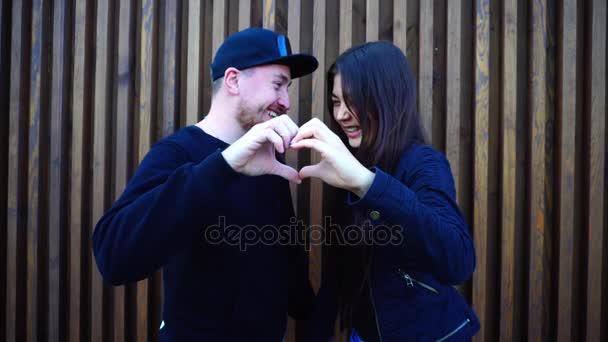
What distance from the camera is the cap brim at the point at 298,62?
138cm

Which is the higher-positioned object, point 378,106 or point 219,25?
point 219,25

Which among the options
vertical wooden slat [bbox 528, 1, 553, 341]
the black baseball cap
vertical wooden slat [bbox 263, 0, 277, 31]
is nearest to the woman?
the black baseball cap

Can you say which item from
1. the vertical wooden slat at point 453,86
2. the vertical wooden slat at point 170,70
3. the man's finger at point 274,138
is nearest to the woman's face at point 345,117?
the man's finger at point 274,138

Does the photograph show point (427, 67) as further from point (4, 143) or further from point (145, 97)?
point (4, 143)

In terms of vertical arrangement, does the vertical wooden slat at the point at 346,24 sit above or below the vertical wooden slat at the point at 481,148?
above

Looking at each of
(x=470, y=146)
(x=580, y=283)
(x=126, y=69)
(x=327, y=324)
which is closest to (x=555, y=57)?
(x=470, y=146)

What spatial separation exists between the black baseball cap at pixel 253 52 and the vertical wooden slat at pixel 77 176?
4.56ft

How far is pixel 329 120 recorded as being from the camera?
202 centimetres

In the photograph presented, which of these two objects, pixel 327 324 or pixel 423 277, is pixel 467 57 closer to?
pixel 423 277

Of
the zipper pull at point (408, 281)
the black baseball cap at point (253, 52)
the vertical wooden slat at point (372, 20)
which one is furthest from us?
the vertical wooden slat at point (372, 20)

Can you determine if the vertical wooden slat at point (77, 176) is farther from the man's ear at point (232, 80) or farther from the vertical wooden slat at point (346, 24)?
the vertical wooden slat at point (346, 24)

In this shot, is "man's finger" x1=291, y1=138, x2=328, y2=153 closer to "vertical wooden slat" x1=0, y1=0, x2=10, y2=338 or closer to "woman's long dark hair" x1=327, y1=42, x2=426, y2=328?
"woman's long dark hair" x1=327, y1=42, x2=426, y2=328

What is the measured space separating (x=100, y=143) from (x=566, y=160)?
303cm

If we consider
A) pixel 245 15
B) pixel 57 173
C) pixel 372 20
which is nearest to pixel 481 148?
pixel 372 20
